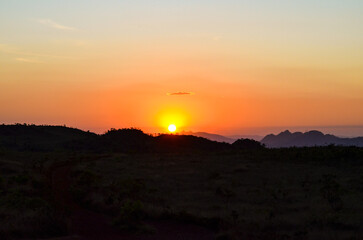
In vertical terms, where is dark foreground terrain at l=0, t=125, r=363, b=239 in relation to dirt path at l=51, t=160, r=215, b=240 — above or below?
above

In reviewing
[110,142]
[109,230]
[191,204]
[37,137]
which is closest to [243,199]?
[191,204]

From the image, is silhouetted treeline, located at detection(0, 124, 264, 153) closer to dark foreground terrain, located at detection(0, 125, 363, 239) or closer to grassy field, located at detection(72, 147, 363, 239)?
dark foreground terrain, located at detection(0, 125, 363, 239)

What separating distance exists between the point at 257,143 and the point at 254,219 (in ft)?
220

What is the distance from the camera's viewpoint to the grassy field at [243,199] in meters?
15.0

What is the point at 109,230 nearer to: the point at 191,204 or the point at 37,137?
the point at 191,204

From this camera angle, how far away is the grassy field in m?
15.0

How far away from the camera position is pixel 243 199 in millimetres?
21422

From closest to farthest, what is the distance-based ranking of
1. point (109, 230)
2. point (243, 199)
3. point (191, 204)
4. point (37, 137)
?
point (109, 230), point (191, 204), point (243, 199), point (37, 137)

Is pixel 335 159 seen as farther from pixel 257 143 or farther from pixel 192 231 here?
pixel 257 143

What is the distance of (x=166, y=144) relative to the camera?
274 ft

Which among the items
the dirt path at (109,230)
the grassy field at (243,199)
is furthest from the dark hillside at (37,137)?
the dirt path at (109,230)

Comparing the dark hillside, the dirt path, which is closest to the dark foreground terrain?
the dirt path

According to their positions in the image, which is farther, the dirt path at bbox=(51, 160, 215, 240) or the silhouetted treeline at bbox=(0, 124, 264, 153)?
the silhouetted treeline at bbox=(0, 124, 264, 153)


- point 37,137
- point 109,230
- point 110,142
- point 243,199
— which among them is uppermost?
point 37,137
